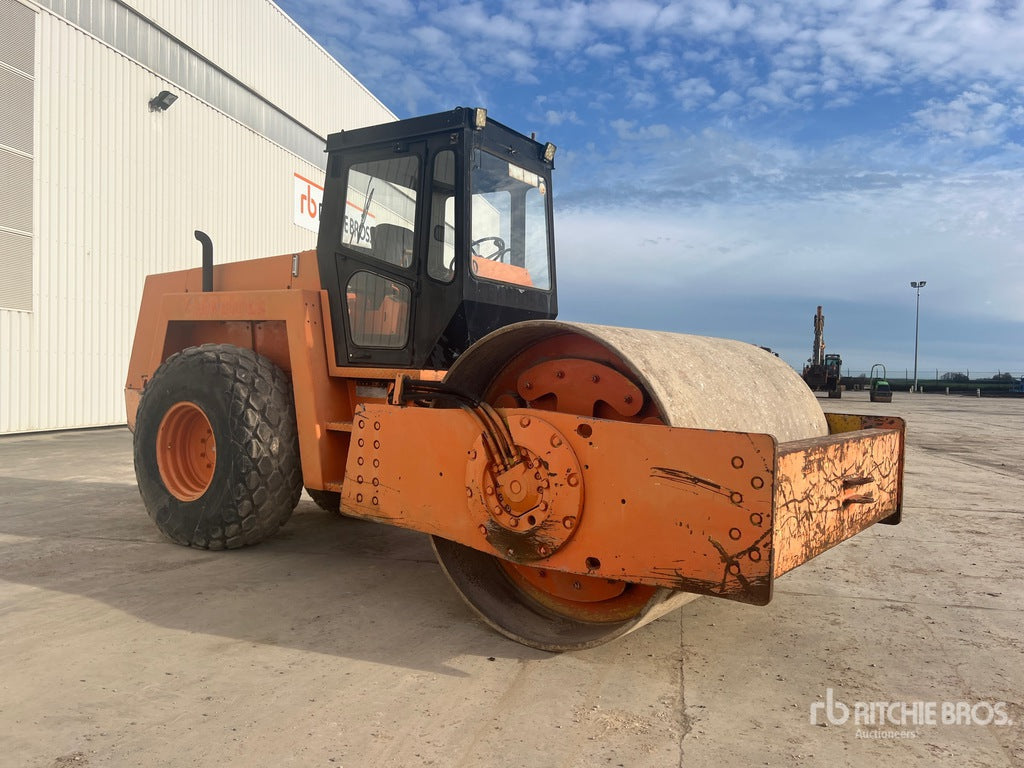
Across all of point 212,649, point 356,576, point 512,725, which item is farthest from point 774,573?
point 356,576

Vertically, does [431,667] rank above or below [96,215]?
below

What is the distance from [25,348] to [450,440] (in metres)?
10.7

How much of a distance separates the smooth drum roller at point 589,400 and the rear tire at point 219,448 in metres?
1.33

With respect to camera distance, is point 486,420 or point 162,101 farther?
point 162,101

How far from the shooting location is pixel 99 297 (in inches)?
489

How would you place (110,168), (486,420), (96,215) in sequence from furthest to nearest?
1. (110,168)
2. (96,215)
3. (486,420)

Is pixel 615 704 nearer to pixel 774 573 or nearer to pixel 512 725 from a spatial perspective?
pixel 512 725

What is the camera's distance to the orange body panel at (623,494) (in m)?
2.41

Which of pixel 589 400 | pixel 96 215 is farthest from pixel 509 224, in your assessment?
pixel 96 215

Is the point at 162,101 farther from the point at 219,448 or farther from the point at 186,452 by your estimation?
the point at 219,448

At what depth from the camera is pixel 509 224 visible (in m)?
4.48

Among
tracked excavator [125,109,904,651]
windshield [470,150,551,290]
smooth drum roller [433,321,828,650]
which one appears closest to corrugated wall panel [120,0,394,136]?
tracked excavator [125,109,904,651]

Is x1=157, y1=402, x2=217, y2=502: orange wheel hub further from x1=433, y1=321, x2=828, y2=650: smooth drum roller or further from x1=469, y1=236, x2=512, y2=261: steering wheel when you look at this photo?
x1=433, y1=321, x2=828, y2=650: smooth drum roller

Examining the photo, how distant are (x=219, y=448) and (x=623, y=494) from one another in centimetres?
254
